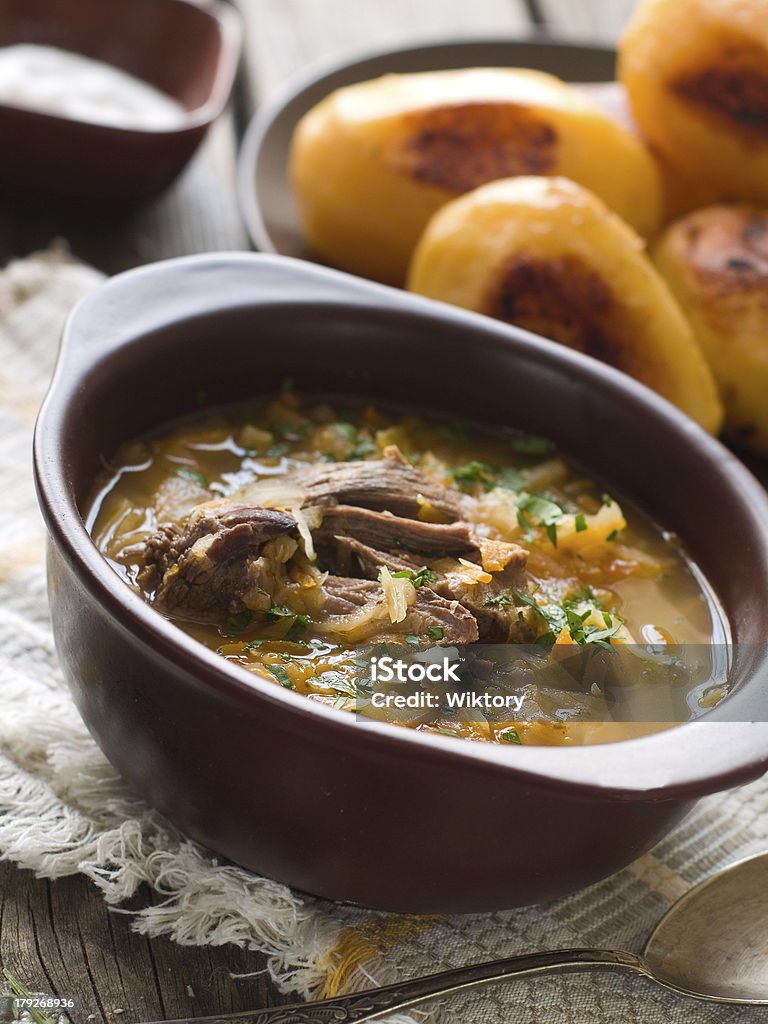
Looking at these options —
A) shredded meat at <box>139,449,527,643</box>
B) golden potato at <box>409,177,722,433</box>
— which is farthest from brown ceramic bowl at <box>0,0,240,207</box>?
shredded meat at <box>139,449,527,643</box>

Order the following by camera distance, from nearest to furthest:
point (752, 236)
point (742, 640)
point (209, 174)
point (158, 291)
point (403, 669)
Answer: point (403, 669), point (742, 640), point (158, 291), point (752, 236), point (209, 174)

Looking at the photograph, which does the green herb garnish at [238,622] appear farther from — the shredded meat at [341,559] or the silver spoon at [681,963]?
the silver spoon at [681,963]

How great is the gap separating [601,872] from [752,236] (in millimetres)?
2000

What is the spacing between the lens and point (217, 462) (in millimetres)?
2619

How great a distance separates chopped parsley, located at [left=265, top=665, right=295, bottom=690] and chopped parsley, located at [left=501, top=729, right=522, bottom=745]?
0.35 meters

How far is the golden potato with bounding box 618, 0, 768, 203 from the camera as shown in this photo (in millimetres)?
3525

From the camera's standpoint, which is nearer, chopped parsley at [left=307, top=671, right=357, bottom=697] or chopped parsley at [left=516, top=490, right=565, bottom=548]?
chopped parsley at [left=307, top=671, right=357, bottom=697]

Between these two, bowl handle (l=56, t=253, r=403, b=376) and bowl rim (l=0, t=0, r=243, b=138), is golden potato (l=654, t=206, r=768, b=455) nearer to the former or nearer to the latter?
bowl handle (l=56, t=253, r=403, b=376)

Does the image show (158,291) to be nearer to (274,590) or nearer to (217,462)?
(217,462)

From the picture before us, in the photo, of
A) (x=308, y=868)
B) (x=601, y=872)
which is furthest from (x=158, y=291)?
(x=601, y=872)

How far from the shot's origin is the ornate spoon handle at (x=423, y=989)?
191cm

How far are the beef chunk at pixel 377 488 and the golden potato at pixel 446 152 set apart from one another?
1346mm

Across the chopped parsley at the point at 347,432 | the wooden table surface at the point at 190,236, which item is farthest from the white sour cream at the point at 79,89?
the chopped parsley at the point at 347,432

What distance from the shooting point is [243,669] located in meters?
1.76
